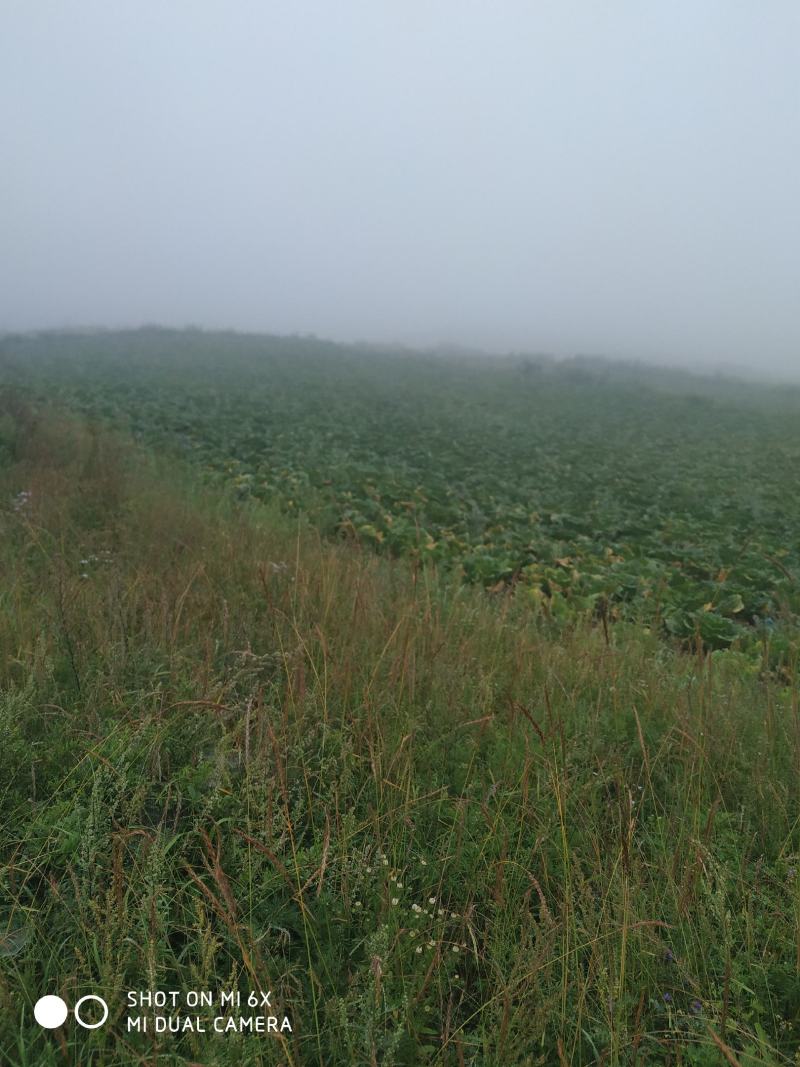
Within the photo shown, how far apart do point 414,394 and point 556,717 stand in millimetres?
24497

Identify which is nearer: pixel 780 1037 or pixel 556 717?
pixel 780 1037

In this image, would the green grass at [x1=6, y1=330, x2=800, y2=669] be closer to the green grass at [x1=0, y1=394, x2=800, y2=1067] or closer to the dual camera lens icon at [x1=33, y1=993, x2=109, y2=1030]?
the green grass at [x1=0, y1=394, x2=800, y2=1067]

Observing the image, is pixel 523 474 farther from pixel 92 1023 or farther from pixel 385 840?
pixel 92 1023

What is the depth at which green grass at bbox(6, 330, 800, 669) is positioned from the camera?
566 cm

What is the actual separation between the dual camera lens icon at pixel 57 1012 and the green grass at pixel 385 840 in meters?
0.02

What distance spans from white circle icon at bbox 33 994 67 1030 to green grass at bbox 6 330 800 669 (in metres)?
2.96

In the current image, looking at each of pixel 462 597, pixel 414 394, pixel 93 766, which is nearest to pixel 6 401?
pixel 462 597

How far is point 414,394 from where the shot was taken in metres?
25.9

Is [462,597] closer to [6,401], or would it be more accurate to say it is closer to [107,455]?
[107,455]

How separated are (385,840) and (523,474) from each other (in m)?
10.7

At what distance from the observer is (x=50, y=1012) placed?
1.19 m

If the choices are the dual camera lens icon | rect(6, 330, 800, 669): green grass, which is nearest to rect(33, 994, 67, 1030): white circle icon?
the dual camera lens icon

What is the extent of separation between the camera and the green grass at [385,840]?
1.28 m

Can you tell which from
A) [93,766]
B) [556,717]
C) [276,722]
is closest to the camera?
[93,766]
